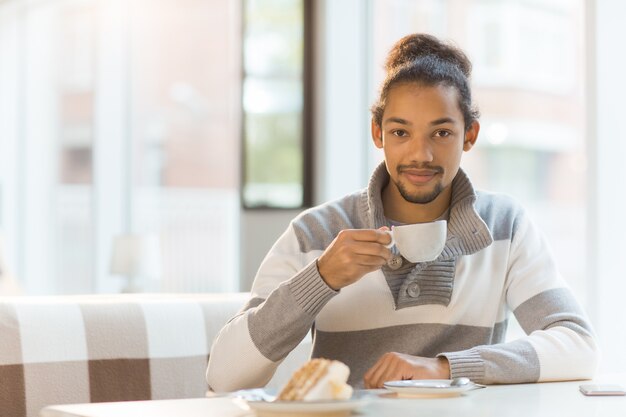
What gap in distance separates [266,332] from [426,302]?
32cm

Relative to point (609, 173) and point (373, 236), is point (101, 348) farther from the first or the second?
point (609, 173)

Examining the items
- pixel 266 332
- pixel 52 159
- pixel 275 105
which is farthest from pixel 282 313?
pixel 52 159

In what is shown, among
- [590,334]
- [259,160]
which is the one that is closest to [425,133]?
[590,334]

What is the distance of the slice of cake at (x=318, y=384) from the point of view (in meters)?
1.19

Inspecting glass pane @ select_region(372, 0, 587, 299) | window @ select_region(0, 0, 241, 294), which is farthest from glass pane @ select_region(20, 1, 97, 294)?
glass pane @ select_region(372, 0, 587, 299)

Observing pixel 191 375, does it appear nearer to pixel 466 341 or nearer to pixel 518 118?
pixel 466 341

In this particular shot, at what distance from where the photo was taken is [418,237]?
1547 mm

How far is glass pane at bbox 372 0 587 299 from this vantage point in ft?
11.6

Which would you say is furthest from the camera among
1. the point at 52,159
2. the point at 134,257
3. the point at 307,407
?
the point at 52,159

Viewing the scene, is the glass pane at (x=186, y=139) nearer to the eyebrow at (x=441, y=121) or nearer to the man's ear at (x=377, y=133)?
the man's ear at (x=377, y=133)

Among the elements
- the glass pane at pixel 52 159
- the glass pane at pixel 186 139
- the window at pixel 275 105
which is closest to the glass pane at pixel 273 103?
the window at pixel 275 105

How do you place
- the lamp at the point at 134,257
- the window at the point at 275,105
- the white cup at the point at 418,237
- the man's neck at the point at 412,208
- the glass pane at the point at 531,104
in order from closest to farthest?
the white cup at the point at 418,237
the man's neck at the point at 412,208
the glass pane at the point at 531,104
the window at the point at 275,105
the lamp at the point at 134,257

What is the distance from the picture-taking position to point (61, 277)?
7.81m

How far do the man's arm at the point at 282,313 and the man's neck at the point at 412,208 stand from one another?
277 millimetres
